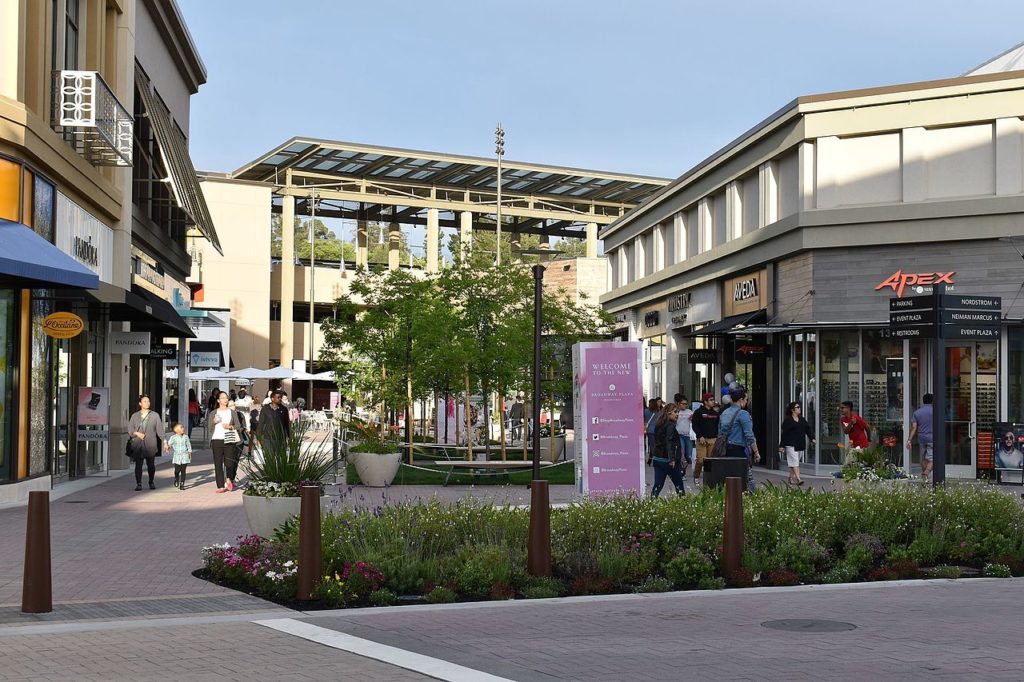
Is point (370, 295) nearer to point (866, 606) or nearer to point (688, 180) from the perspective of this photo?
Result: point (688, 180)

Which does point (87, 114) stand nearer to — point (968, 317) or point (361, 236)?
point (968, 317)

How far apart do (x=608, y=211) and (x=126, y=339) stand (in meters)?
49.6

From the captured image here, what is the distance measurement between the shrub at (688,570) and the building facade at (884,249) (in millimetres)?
16982

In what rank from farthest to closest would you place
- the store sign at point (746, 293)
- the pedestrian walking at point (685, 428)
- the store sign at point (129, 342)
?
the store sign at point (746, 293) → the store sign at point (129, 342) → the pedestrian walking at point (685, 428)

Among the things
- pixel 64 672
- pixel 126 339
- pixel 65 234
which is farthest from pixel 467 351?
pixel 64 672

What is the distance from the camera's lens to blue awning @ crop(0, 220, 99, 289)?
56.6ft

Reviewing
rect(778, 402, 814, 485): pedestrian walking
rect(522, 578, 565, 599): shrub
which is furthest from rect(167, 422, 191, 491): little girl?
rect(522, 578, 565, 599): shrub

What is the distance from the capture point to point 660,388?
46094 millimetres

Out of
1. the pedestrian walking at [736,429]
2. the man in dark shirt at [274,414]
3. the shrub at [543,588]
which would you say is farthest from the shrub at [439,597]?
the man in dark shirt at [274,414]

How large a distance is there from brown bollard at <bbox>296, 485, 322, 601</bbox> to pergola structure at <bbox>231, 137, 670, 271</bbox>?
51.3m

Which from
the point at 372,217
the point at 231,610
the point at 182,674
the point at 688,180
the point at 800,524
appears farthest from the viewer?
the point at 372,217

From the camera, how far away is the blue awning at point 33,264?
56.6ft

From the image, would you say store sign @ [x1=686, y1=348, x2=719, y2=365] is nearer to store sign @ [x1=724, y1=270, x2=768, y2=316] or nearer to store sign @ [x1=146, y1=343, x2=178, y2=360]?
store sign @ [x1=724, y1=270, x2=768, y2=316]

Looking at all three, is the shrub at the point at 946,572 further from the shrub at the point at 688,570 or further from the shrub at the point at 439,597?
the shrub at the point at 439,597
